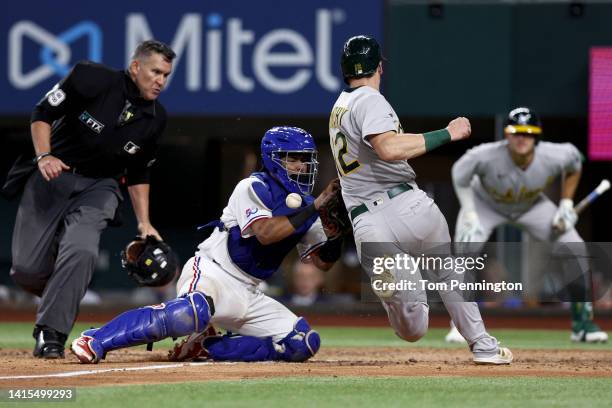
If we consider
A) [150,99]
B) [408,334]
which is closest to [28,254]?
[150,99]

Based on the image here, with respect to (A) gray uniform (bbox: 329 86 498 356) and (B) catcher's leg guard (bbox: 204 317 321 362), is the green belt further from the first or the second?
(B) catcher's leg guard (bbox: 204 317 321 362)

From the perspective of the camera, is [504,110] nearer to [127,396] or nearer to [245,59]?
[245,59]

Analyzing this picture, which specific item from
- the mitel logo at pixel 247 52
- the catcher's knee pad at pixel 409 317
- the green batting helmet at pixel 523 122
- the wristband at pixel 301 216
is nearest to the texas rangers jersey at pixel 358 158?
the wristband at pixel 301 216

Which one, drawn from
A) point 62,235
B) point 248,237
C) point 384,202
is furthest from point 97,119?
point 384,202

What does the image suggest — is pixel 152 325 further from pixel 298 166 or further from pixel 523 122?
pixel 523 122

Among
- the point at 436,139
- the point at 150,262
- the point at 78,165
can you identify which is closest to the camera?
the point at 436,139

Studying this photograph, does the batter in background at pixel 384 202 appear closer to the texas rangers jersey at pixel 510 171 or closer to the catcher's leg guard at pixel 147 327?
the catcher's leg guard at pixel 147 327
